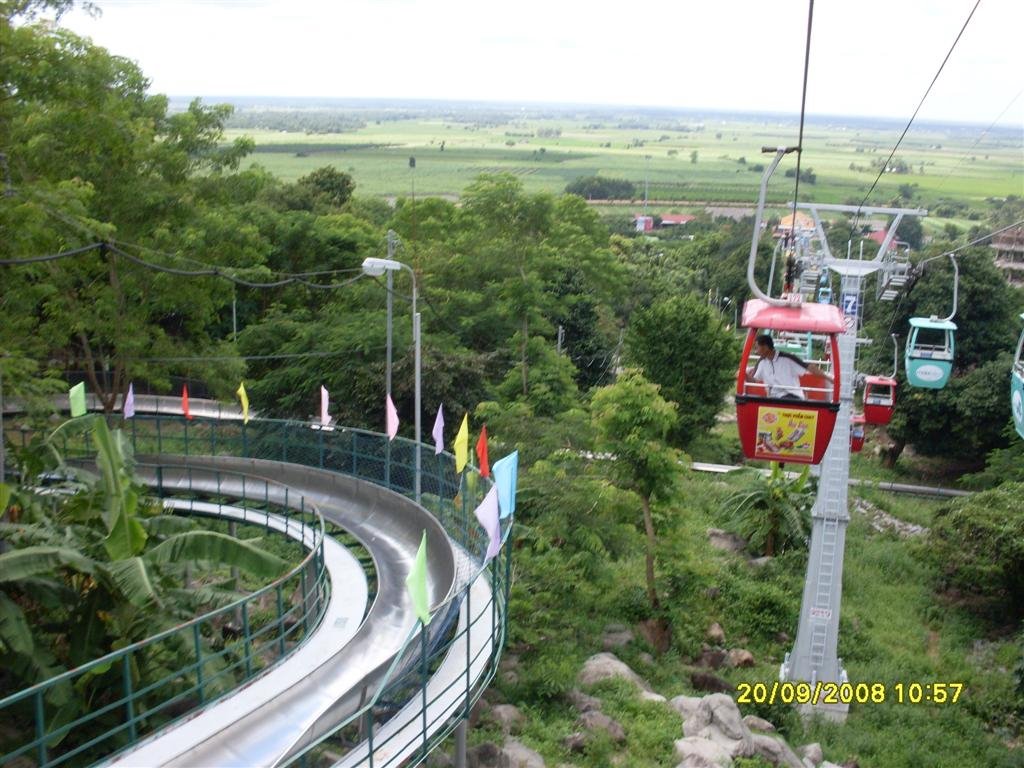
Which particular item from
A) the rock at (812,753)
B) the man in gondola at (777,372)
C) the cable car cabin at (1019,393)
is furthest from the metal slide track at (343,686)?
the cable car cabin at (1019,393)

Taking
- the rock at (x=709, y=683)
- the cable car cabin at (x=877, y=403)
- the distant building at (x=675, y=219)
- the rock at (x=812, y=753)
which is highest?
the cable car cabin at (x=877, y=403)

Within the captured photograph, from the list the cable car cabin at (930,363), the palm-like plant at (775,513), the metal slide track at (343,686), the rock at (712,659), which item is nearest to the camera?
the metal slide track at (343,686)

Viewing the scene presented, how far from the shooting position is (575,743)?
513 inches

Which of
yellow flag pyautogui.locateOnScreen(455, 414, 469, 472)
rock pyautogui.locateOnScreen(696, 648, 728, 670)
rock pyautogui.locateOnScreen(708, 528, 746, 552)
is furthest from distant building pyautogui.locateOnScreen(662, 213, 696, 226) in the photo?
yellow flag pyautogui.locateOnScreen(455, 414, 469, 472)

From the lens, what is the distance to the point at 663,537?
19.6 m

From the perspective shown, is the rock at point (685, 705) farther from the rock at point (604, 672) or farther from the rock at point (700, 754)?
the rock at point (700, 754)

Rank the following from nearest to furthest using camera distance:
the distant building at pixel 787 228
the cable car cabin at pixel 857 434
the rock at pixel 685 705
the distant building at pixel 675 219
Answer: the rock at pixel 685 705 < the cable car cabin at pixel 857 434 < the distant building at pixel 787 228 < the distant building at pixel 675 219

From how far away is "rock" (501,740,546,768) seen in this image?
12094mm

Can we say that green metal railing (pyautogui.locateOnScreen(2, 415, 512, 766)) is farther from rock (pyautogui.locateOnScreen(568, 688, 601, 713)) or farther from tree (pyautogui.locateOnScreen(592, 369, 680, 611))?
tree (pyautogui.locateOnScreen(592, 369, 680, 611))

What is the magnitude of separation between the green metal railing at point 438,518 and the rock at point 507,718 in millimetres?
1317

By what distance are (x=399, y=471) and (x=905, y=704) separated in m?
10.6

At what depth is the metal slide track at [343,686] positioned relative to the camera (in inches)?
380

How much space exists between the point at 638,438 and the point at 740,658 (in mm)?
4832

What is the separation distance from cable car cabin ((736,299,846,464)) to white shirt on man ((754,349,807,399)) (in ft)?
0.21
